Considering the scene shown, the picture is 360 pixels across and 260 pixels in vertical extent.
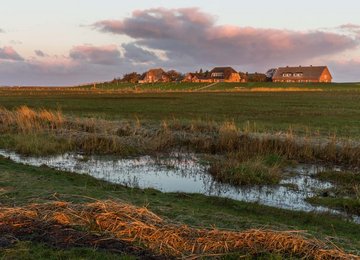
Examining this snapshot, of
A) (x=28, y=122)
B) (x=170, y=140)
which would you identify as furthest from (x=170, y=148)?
(x=28, y=122)

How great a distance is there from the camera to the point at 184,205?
1070 centimetres

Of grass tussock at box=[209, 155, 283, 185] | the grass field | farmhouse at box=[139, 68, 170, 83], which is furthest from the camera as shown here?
farmhouse at box=[139, 68, 170, 83]

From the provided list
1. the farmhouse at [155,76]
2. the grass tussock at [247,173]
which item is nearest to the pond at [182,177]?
the grass tussock at [247,173]

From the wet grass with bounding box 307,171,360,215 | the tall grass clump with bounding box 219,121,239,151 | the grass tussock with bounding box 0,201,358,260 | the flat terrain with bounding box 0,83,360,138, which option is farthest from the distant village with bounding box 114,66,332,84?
the grass tussock with bounding box 0,201,358,260

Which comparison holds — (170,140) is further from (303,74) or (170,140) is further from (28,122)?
(303,74)

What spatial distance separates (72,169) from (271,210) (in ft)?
29.9

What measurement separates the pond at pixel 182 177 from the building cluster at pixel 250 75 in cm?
13232

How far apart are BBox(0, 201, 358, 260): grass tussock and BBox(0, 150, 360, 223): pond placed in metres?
5.67

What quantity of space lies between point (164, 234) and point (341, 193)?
9.10 m

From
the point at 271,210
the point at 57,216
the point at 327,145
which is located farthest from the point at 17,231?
the point at 327,145

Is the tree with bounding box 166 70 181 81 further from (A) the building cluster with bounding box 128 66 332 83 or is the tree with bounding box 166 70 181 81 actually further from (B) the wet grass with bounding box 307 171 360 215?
(B) the wet grass with bounding box 307 171 360 215

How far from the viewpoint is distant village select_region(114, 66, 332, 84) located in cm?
16062

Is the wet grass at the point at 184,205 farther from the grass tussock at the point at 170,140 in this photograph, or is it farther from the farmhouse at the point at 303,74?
the farmhouse at the point at 303,74

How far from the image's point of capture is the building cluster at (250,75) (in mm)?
160625
